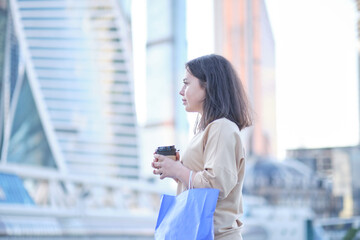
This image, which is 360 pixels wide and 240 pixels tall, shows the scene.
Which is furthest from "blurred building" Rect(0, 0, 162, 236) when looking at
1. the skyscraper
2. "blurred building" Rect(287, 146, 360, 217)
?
"blurred building" Rect(287, 146, 360, 217)

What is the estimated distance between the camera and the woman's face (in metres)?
2.10

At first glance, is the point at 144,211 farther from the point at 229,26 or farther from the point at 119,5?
the point at 229,26

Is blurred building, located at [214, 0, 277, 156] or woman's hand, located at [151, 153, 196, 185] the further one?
blurred building, located at [214, 0, 277, 156]

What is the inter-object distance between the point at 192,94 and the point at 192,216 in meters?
0.50

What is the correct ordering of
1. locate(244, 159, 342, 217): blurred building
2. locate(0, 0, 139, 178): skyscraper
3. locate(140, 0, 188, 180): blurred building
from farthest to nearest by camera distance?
locate(140, 0, 188, 180): blurred building, locate(244, 159, 342, 217): blurred building, locate(0, 0, 139, 178): skyscraper

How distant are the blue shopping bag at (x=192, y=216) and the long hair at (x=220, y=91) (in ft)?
1.07

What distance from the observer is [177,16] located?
327ft

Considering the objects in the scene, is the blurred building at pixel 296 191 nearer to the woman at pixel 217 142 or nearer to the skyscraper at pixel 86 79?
the skyscraper at pixel 86 79

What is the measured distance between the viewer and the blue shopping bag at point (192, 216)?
1.76 m

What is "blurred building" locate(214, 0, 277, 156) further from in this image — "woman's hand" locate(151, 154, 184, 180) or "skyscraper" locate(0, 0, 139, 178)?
"woman's hand" locate(151, 154, 184, 180)

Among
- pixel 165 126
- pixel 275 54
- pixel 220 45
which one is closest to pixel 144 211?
pixel 165 126

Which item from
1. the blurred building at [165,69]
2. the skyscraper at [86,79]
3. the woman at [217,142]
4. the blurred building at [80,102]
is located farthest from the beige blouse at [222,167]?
the blurred building at [165,69]

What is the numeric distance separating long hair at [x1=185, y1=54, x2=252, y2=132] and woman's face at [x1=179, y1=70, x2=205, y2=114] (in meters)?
0.01

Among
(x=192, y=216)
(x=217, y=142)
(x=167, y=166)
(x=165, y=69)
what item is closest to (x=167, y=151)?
(x=167, y=166)
